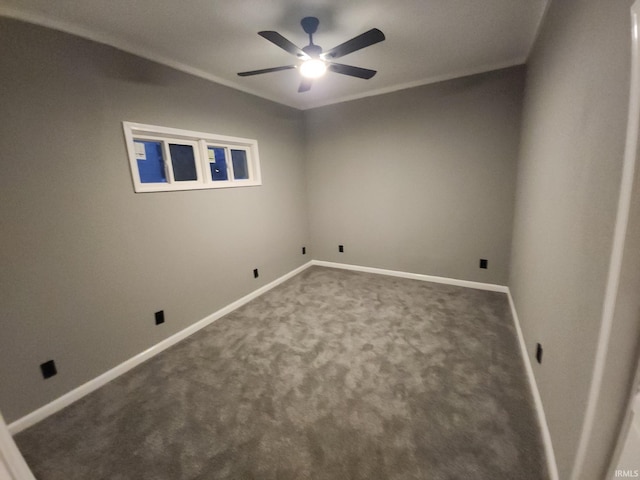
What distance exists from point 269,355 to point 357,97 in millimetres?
3306

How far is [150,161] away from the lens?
242 centimetres

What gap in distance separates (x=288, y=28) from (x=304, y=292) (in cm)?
269

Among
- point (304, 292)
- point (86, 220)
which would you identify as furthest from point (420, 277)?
point (86, 220)

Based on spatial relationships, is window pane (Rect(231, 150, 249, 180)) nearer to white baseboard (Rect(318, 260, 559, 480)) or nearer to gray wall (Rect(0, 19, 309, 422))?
gray wall (Rect(0, 19, 309, 422))

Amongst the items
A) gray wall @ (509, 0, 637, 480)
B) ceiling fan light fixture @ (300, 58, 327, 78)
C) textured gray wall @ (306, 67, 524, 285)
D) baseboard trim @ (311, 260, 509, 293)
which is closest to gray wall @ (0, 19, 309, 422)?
ceiling fan light fixture @ (300, 58, 327, 78)

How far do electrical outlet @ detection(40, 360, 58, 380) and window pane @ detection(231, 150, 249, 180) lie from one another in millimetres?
2272

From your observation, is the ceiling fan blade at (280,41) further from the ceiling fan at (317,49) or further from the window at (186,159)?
the window at (186,159)

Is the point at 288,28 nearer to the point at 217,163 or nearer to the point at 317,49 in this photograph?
the point at 317,49

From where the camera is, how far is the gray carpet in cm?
138

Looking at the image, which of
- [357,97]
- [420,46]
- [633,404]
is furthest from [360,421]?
[357,97]

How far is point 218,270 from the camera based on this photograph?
2936 mm

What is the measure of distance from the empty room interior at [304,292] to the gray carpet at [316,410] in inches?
0.6

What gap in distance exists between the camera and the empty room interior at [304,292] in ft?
3.59

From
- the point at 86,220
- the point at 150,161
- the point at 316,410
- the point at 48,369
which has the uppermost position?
the point at 150,161
